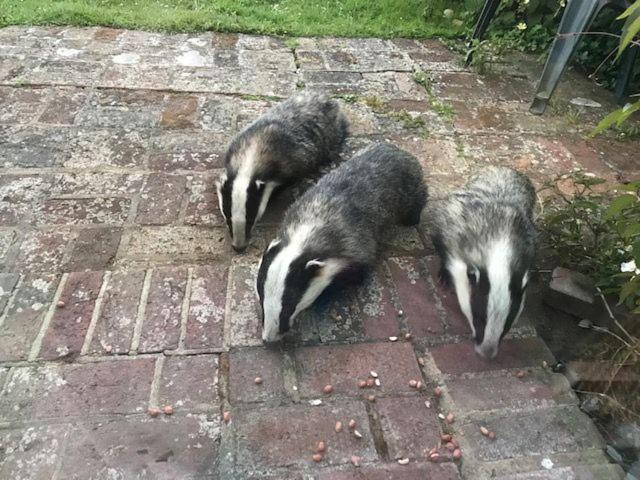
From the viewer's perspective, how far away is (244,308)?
312 centimetres

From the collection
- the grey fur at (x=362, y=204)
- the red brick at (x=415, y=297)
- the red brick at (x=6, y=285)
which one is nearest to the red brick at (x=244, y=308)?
the grey fur at (x=362, y=204)

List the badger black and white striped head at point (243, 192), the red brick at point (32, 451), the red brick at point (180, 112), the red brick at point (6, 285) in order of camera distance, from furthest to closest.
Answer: the red brick at point (180, 112) → the badger black and white striped head at point (243, 192) → the red brick at point (6, 285) → the red brick at point (32, 451)

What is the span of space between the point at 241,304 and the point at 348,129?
223cm

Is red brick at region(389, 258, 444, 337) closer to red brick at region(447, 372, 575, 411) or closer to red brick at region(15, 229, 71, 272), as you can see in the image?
red brick at region(447, 372, 575, 411)

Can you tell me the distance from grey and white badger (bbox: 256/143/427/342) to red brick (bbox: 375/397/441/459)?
687 millimetres

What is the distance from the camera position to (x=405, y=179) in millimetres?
3879

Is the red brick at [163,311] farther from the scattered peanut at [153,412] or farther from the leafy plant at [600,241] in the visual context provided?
the leafy plant at [600,241]

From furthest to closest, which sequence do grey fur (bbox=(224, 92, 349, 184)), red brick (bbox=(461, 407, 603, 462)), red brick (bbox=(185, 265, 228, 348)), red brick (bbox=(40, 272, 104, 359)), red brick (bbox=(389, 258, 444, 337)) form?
1. grey fur (bbox=(224, 92, 349, 184))
2. red brick (bbox=(389, 258, 444, 337))
3. red brick (bbox=(185, 265, 228, 348))
4. red brick (bbox=(40, 272, 104, 359))
5. red brick (bbox=(461, 407, 603, 462))

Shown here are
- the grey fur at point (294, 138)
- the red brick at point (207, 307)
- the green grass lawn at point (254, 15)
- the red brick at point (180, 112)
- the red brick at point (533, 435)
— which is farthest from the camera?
the green grass lawn at point (254, 15)

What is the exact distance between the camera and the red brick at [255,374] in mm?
2697

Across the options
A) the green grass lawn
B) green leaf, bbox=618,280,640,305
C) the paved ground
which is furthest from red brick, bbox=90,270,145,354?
the green grass lawn

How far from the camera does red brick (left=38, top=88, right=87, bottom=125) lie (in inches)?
179

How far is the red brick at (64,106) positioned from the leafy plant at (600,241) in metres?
3.89

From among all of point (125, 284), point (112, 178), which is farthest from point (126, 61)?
point (125, 284)
